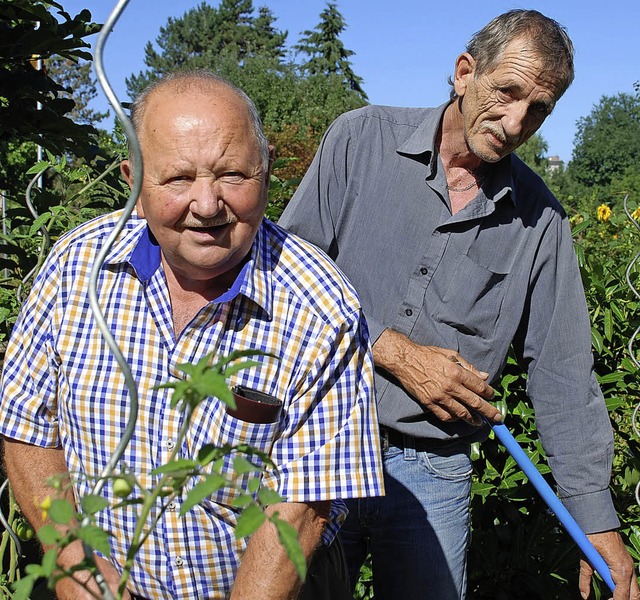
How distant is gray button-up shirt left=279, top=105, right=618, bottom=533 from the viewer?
246cm

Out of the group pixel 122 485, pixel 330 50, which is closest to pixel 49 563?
pixel 122 485

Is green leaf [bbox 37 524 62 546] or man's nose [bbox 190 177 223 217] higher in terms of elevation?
man's nose [bbox 190 177 223 217]

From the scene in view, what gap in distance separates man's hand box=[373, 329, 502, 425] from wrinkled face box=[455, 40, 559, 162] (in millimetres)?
567

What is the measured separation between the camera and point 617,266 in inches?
150

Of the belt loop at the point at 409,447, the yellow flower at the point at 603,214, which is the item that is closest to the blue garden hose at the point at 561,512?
the belt loop at the point at 409,447

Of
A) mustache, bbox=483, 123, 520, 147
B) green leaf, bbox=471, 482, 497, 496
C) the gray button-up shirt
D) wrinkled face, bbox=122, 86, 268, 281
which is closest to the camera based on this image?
wrinkled face, bbox=122, 86, 268, 281

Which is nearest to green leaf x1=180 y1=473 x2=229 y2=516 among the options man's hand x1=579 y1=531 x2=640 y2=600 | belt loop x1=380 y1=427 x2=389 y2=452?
belt loop x1=380 y1=427 x2=389 y2=452

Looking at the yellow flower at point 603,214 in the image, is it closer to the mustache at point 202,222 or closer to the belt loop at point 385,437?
the belt loop at point 385,437

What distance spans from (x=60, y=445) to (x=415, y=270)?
3.59ft

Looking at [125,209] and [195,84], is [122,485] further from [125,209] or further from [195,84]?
[195,84]

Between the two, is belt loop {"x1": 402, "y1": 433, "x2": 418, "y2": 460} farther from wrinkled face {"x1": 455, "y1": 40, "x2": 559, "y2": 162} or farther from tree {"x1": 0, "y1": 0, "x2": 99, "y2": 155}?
tree {"x1": 0, "y1": 0, "x2": 99, "y2": 155}

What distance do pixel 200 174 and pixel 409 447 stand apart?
121 centimetres

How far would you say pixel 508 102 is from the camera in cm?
235

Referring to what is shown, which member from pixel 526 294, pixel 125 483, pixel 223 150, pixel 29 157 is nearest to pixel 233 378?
pixel 223 150
